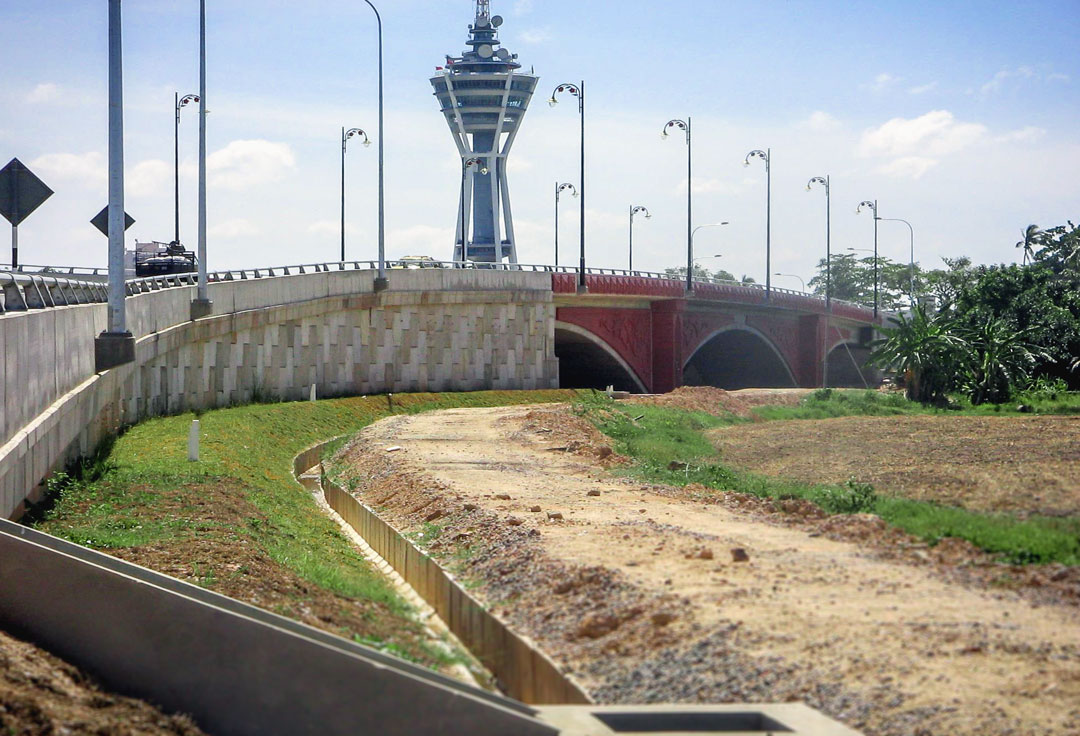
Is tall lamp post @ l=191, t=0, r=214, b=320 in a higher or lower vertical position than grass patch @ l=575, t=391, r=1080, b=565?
higher

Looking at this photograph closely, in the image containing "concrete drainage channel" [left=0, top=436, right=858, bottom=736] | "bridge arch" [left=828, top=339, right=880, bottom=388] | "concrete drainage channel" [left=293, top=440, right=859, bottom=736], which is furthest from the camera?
"bridge arch" [left=828, top=339, right=880, bottom=388]

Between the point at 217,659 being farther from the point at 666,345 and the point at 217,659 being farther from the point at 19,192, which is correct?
the point at 666,345

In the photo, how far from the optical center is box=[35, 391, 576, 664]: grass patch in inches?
690

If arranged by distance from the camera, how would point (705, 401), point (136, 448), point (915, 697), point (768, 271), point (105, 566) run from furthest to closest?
1. point (768, 271)
2. point (705, 401)
3. point (136, 448)
4. point (105, 566)
5. point (915, 697)

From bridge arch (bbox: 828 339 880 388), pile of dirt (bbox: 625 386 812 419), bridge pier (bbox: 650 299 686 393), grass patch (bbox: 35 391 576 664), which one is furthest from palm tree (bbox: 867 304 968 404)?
bridge arch (bbox: 828 339 880 388)

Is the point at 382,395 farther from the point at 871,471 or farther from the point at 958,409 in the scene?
the point at 871,471

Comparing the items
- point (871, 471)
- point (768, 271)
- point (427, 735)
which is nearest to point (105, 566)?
point (427, 735)

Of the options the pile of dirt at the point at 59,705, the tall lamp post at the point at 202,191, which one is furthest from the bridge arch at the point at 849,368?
the pile of dirt at the point at 59,705

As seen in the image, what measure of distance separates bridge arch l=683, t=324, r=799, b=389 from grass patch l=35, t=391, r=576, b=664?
59709 millimetres

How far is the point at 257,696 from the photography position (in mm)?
10477

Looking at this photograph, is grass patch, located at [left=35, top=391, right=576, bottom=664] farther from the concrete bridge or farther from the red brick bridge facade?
the red brick bridge facade

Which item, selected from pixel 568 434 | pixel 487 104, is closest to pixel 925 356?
pixel 568 434

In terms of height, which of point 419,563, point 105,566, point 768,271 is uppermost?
point 768,271

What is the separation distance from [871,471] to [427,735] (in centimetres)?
1528
